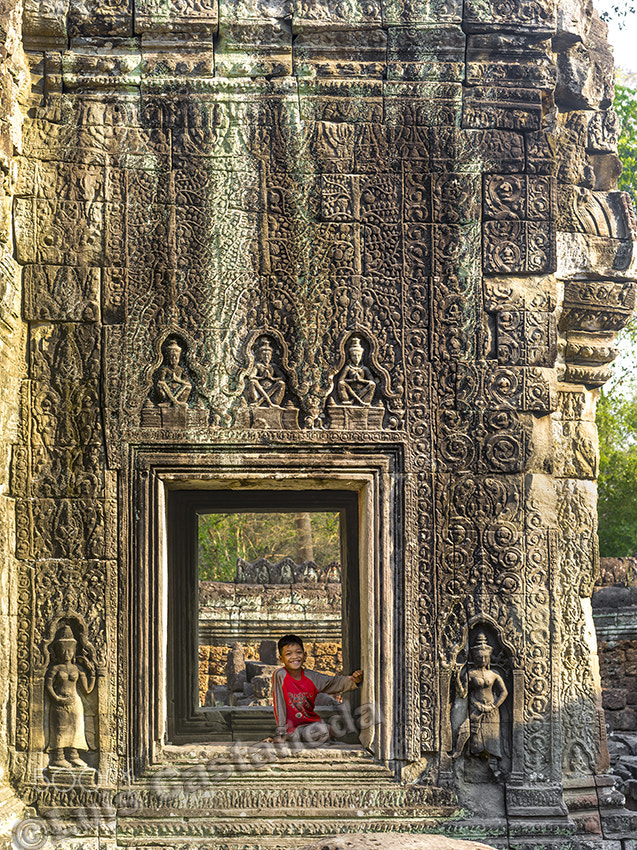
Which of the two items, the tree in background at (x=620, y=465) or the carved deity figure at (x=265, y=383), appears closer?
the carved deity figure at (x=265, y=383)

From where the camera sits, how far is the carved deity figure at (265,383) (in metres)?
4.80

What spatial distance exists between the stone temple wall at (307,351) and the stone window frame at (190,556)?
1.27 metres

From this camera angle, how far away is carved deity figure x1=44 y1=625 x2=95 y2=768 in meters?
4.57

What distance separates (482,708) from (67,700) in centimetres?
230

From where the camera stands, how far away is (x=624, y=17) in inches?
523

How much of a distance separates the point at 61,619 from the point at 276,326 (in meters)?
2.05

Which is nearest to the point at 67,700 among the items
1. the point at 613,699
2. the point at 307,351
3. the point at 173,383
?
the point at 173,383

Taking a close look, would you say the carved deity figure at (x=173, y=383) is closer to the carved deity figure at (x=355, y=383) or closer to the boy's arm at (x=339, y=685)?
the carved deity figure at (x=355, y=383)

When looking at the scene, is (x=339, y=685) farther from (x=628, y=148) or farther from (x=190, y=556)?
(x=628, y=148)

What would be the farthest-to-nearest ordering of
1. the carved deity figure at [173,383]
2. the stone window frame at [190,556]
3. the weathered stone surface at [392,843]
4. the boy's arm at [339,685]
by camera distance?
the stone window frame at [190,556]
the boy's arm at [339,685]
the carved deity figure at [173,383]
the weathered stone surface at [392,843]

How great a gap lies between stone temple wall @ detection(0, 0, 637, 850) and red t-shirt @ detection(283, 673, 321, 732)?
426mm

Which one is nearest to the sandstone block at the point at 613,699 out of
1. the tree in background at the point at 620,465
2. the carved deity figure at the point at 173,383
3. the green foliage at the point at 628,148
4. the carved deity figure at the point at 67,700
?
the tree in background at the point at 620,465

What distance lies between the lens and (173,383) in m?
4.80

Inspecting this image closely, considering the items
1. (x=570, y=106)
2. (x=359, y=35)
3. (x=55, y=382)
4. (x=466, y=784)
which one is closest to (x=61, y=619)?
(x=55, y=382)
